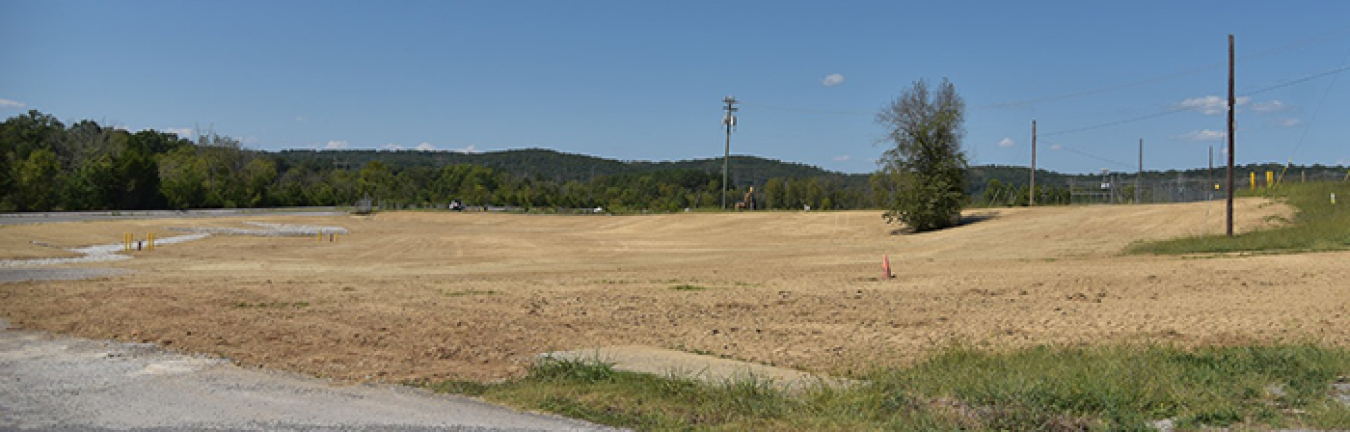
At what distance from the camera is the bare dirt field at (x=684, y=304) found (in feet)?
42.2

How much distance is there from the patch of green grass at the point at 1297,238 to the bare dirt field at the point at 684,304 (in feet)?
5.50

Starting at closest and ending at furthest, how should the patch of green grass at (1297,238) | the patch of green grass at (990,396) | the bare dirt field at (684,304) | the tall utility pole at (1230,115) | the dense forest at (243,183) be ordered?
the patch of green grass at (990,396) → the bare dirt field at (684,304) → the patch of green grass at (1297,238) → the tall utility pole at (1230,115) → the dense forest at (243,183)

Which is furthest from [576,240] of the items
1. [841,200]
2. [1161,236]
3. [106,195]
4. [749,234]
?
[841,200]

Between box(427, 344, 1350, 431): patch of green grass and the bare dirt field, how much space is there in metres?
1.47

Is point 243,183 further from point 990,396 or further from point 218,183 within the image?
point 990,396

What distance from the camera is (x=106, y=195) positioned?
8856 centimetres

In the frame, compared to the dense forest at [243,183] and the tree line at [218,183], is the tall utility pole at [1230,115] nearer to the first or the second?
the dense forest at [243,183]

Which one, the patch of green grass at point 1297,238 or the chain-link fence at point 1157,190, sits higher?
the chain-link fence at point 1157,190

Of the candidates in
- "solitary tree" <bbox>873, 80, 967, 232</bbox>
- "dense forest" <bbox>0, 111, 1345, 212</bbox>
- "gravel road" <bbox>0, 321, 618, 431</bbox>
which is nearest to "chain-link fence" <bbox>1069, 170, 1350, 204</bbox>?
"dense forest" <bbox>0, 111, 1345, 212</bbox>

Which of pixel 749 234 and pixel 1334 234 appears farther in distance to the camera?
pixel 749 234

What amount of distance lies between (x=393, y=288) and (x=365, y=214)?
71788mm

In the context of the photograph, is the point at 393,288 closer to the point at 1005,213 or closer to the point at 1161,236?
the point at 1161,236

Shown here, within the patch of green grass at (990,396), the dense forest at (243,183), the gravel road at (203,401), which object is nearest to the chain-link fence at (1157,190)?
the dense forest at (243,183)

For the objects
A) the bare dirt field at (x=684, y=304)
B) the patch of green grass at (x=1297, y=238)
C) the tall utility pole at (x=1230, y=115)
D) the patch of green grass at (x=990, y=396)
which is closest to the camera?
the patch of green grass at (x=990, y=396)
